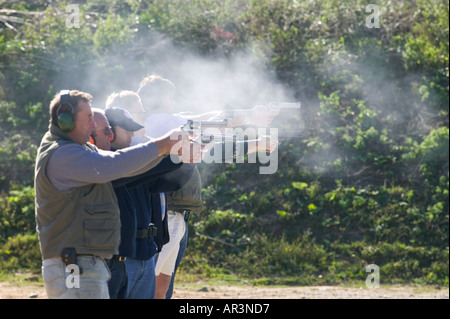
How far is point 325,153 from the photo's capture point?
10453 mm

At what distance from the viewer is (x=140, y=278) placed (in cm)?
423

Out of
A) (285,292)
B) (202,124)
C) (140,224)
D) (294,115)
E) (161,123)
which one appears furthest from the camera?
(294,115)

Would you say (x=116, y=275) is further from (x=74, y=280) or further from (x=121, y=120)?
(x=121, y=120)

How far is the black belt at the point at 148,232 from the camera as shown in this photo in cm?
424

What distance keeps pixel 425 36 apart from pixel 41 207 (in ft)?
30.8

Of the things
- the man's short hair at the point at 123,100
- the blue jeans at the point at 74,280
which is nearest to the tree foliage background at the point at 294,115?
the man's short hair at the point at 123,100

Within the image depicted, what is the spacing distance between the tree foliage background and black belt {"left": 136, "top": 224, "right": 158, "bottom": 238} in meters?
4.46

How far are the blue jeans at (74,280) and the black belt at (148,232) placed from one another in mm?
684

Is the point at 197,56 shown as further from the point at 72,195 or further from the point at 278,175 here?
the point at 72,195

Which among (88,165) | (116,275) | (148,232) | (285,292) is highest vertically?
(88,165)

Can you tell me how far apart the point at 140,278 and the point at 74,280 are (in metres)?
0.75

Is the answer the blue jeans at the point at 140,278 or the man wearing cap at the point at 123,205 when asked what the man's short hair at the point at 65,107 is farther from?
the blue jeans at the point at 140,278

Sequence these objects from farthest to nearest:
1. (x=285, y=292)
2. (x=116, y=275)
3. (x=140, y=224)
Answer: (x=285, y=292) → (x=140, y=224) → (x=116, y=275)

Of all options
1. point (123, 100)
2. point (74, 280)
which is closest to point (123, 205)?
point (74, 280)
